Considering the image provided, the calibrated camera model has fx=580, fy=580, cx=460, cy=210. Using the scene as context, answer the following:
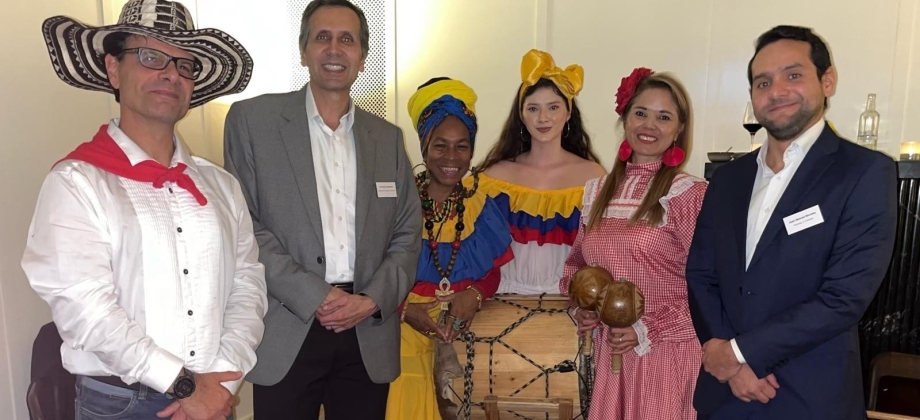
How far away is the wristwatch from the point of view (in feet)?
4.70

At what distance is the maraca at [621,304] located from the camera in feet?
6.29

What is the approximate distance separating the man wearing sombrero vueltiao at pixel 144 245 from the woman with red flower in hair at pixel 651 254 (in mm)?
1234

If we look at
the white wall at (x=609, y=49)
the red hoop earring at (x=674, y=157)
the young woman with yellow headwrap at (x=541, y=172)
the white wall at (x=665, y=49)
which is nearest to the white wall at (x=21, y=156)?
the white wall at (x=609, y=49)

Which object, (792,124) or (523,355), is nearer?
(792,124)

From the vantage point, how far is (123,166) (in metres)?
1.48

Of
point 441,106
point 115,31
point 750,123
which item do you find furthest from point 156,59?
point 750,123

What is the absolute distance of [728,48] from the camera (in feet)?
12.7

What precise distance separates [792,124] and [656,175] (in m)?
0.55

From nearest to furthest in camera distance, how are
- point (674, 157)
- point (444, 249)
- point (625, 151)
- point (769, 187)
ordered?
point (769, 187) → point (674, 157) → point (625, 151) → point (444, 249)

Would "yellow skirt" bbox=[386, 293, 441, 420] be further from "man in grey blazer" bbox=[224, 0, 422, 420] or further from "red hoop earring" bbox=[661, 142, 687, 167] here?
"red hoop earring" bbox=[661, 142, 687, 167]

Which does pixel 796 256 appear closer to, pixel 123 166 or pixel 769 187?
pixel 769 187

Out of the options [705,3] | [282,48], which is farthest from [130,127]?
[705,3]

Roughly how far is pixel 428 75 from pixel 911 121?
10.4ft

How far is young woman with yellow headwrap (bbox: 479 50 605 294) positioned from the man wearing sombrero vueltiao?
3.96ft
